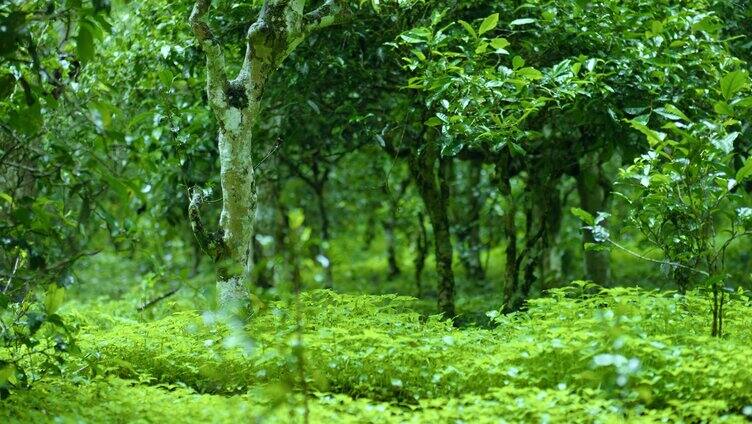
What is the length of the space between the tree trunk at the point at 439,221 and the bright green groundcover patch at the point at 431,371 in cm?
202

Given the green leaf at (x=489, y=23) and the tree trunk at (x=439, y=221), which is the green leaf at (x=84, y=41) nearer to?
the green leaf at (x=489, y=23)

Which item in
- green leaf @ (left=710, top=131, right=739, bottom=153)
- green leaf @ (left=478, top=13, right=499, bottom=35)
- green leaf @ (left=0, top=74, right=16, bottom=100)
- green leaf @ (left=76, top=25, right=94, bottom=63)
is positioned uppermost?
green leaf @ (left=478, top=13, right=499, bottom=35)

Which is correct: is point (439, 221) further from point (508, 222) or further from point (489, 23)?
point (489, 23)

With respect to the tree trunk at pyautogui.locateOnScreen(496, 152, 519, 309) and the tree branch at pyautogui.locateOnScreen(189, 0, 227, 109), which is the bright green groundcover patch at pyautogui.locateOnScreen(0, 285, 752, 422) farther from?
the tree trunk at pyautogui.locateOnScreen(496, 152, 519, 309)

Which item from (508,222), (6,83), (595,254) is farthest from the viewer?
(595,254)

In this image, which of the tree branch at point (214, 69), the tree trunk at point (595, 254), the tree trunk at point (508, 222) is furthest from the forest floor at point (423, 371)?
the tree trunk at point (595, 254)

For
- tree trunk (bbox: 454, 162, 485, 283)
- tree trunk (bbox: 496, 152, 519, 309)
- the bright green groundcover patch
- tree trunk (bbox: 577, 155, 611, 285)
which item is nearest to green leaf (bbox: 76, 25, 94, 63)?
the bright green groundcover patch

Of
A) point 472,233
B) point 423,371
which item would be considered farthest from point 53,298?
point 472,233

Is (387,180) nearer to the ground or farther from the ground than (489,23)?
nearer to the ground

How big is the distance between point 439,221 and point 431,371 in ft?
10.8

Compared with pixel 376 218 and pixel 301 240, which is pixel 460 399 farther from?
pixel 376 218

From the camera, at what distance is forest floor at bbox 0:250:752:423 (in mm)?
4566

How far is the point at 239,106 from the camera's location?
21.0 feet

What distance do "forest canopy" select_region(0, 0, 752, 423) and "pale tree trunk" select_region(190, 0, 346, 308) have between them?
0.7 inches
